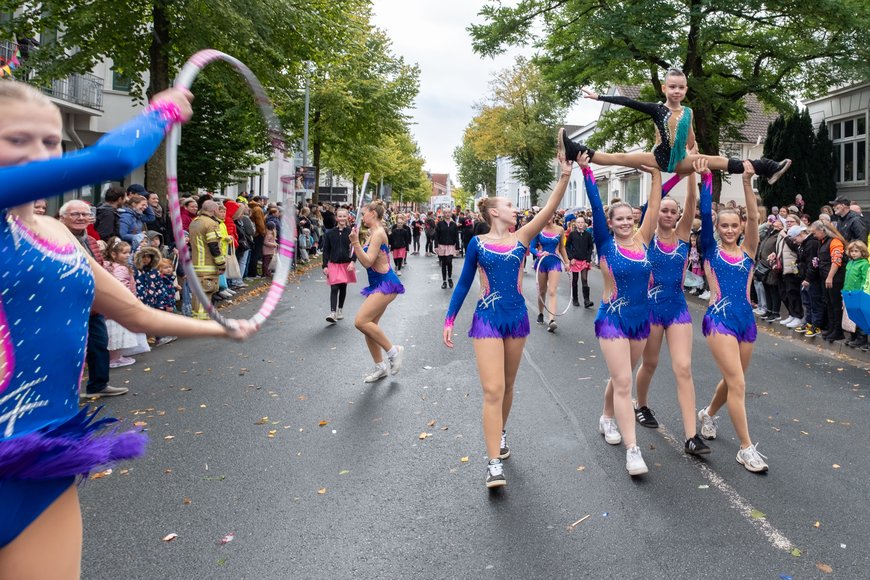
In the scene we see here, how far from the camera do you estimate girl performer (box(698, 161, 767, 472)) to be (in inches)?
209

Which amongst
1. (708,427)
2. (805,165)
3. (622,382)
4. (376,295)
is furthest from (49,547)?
(805,165)

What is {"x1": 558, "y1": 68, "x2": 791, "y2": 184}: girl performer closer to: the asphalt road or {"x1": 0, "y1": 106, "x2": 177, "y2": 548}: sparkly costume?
the asphalt road

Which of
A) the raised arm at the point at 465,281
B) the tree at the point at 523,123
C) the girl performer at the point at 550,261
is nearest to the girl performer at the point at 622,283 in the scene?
the raised arm at the point at 465,281

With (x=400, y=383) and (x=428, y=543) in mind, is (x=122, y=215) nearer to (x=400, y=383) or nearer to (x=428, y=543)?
(x=400, y=383)

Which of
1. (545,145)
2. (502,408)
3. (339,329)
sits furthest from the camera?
(545,145)

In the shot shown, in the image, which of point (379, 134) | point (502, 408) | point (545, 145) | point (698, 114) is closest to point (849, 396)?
point (502, 408)

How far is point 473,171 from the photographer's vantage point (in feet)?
311

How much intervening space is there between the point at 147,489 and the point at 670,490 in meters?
3.72

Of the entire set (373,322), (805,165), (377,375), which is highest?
(805,165)

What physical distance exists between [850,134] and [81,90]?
30007 millimetres

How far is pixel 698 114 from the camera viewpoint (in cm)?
2144

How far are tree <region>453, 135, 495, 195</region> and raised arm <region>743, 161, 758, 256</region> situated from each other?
3353 inches

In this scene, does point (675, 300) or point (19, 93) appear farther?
point (675, 300)

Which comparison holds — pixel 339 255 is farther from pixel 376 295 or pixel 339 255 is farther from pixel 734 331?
pixel 734 331
